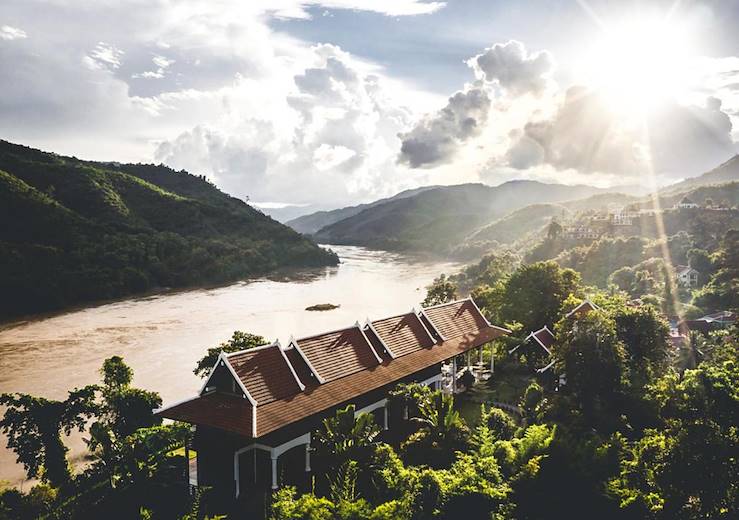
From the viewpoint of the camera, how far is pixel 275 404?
14.3 metres

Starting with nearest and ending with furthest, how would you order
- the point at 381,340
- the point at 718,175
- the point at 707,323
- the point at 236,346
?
the point at 381,340, the point at 236,346, the point at 707,323, the point at 718,175

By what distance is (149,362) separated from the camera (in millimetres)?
36625

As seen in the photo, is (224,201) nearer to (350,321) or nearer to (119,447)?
(350,321)

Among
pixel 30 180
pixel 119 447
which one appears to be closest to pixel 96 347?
pixel 119 447

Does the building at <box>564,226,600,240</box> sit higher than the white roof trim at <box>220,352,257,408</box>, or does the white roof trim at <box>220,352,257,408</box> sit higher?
the building at <box>564,226,600,240</box>

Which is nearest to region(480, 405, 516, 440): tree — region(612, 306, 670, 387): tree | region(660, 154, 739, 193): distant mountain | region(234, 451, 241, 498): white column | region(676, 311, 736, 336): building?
region(612, 306, 670, 387): tree

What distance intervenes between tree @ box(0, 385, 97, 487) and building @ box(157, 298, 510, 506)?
4019mm

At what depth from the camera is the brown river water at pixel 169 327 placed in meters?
32.7

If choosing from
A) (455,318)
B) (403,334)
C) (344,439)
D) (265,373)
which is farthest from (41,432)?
(455,318)

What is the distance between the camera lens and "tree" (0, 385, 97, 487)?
15.6 m

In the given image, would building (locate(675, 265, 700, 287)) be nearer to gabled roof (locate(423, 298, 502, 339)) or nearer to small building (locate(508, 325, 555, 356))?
small building (locate(508, 325, 555, 356))

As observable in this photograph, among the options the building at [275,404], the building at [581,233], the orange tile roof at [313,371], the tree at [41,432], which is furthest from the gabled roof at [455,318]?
the building at [581,233]

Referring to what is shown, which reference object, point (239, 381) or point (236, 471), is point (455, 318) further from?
point (236, 471)

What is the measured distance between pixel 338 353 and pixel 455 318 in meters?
8.47
